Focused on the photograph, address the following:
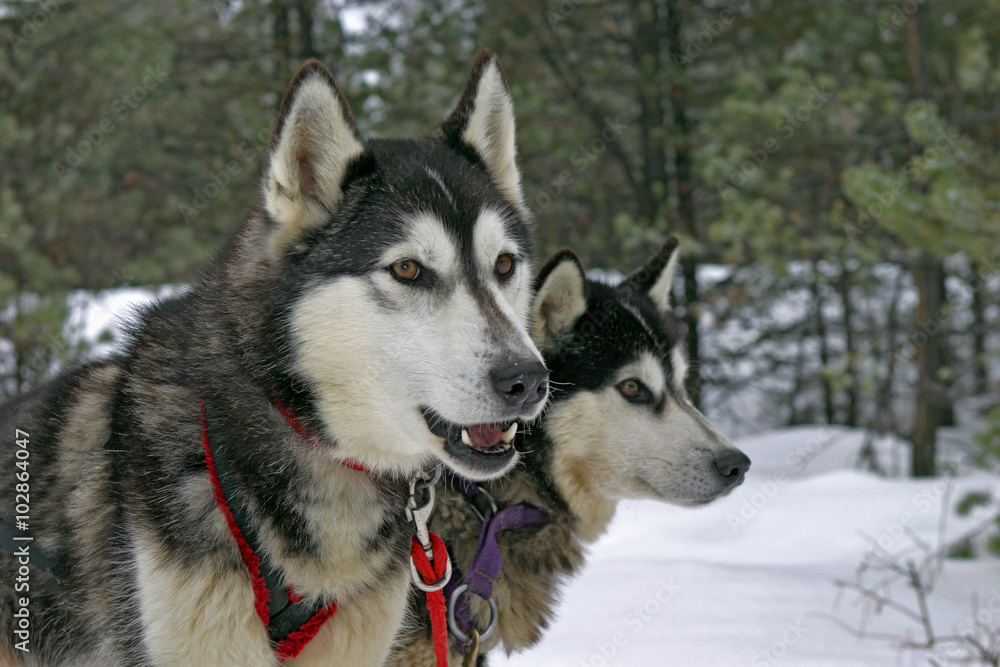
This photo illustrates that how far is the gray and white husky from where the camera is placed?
1925 mm

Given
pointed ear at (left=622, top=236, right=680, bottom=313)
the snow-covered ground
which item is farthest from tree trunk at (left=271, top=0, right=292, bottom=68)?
pointed ear at (left=622, top=236, right=680, bottom=313)

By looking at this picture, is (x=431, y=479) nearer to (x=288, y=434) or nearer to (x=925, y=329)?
(x=288, y=434)

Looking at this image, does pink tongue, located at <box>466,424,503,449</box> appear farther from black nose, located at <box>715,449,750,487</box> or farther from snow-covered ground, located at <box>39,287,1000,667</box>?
black nose, located at <box>715,449,750,487</box>

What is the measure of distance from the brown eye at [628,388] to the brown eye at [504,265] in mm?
1055

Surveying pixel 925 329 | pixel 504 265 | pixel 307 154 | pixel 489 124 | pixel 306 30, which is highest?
pixel 306 30

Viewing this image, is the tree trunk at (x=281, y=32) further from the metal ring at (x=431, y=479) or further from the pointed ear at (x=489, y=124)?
the metal ring at (x=431, y=479)

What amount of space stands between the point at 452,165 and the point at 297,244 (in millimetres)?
540

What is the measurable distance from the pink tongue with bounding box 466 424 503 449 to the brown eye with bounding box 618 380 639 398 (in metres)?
1.24

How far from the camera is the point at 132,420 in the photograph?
2.08 m

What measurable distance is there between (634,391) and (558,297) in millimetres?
503

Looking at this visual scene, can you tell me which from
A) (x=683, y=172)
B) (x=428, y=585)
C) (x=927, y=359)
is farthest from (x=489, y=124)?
(x=927, y=359)

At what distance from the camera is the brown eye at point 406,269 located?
6.68 ft

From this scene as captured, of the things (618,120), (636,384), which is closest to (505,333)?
(636,384)

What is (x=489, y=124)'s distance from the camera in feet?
8.20
